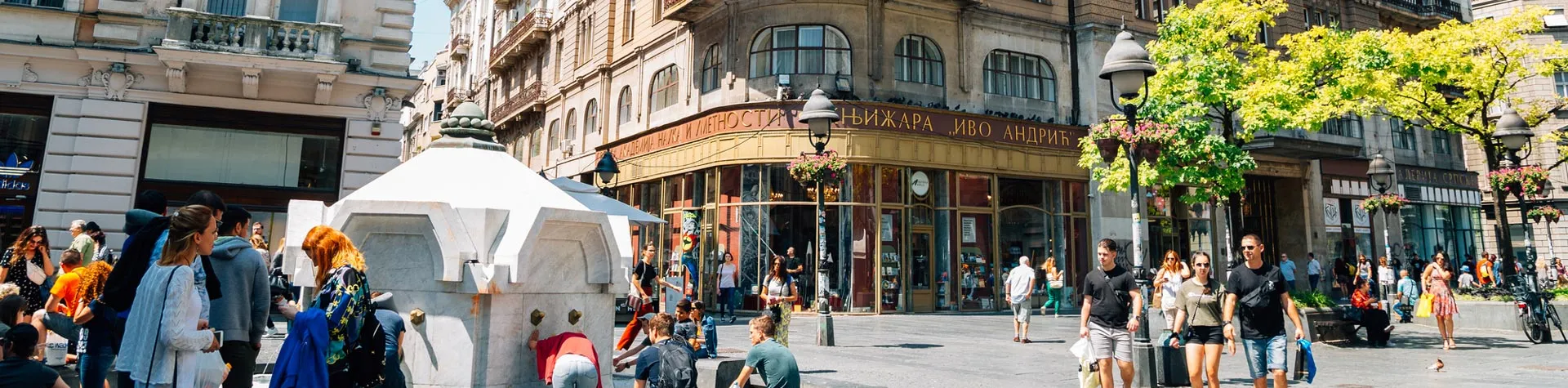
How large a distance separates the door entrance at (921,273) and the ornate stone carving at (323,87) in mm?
13248

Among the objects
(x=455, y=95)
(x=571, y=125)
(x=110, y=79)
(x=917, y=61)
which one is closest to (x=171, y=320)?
(x=110, y=79)

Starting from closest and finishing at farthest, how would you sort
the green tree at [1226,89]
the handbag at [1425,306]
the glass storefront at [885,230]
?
the handbag at [1425,306] → the green tree at [1226,89] → the glass storefront at [885,230]

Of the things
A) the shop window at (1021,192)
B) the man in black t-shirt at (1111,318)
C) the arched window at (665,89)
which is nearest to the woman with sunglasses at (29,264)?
the man in black t-shirt at (1111,318)

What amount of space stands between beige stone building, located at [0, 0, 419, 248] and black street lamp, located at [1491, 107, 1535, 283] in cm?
2105

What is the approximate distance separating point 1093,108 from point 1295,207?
11282 millimetres

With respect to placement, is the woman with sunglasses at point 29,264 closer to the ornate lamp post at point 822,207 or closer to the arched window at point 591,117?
the ornate lamp post at point 822,207

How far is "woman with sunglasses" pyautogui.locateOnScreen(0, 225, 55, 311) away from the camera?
7824 mm

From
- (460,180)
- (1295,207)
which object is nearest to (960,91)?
(1295,207)

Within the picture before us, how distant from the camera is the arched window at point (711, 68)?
899 inches

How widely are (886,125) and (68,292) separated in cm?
1645

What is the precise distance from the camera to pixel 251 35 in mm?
16594

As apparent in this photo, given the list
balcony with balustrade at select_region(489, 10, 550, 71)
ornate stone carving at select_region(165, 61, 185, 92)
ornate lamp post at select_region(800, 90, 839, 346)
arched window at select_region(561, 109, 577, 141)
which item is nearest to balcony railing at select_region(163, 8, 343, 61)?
ornate stone carving at select_region(165, 61, 185, 92)

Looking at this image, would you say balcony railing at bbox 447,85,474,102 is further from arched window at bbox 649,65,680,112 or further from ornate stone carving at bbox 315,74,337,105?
ornate stone carving at bbox 315,74,337,105

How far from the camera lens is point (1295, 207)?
100 feet
